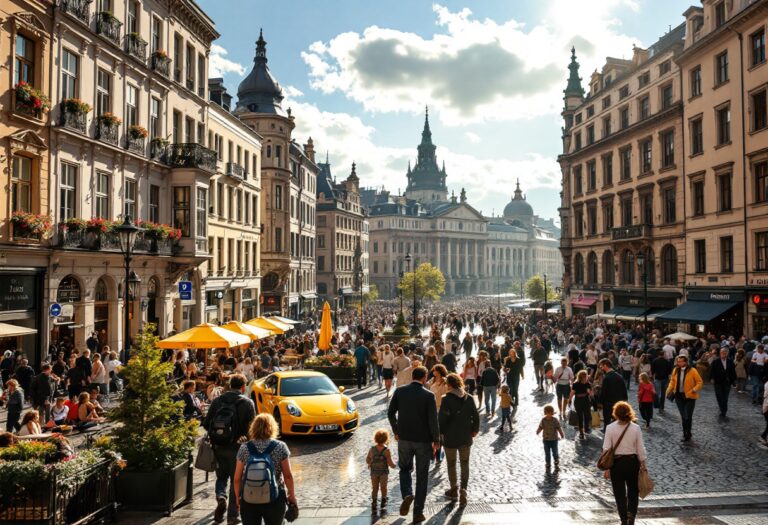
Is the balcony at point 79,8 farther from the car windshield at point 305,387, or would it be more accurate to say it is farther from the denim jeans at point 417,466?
the denim jeans at point 417,466

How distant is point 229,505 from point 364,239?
10348cm

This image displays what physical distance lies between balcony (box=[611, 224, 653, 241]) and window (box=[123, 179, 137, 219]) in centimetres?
3224

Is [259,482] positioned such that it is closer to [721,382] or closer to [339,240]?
[721,382]

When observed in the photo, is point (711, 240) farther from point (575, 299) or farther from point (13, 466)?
point (13, 466)

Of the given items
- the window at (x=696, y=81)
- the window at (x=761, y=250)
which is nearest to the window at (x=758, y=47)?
the window at (x=696, y=81)

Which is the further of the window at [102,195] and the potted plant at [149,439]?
the window at [102,195]

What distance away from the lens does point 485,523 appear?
847 centimetres

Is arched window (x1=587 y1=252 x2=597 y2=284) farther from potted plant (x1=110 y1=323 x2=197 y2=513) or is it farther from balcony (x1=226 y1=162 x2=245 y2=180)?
potted plant (x1=110 y1=323 x2=197 y2=513)

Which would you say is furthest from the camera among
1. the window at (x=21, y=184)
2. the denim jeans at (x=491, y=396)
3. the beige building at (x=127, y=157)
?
the beige building at (x=127, y=157)

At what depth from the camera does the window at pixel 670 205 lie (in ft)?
130

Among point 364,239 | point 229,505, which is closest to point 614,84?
point 229,505

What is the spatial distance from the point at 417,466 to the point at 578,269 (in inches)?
1943

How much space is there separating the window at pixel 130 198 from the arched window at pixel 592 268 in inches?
1488

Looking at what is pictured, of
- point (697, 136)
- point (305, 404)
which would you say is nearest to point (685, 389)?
point (305, 404)
